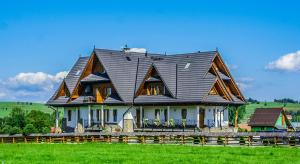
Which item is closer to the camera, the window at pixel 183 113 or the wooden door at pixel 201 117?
the wooden door at pixel 201 117

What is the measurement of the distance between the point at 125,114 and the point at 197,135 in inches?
527

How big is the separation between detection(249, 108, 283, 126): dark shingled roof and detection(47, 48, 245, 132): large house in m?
21.6

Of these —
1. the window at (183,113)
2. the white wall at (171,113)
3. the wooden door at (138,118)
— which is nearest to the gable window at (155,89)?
the white wall at (171,113)

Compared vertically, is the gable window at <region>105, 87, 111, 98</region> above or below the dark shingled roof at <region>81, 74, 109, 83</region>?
below

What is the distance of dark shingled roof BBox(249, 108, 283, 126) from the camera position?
83.1 meters

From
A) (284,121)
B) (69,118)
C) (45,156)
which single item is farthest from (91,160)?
(284,121)

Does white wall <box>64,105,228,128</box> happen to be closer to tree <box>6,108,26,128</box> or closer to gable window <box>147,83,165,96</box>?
gable window <box>147,83,165,96</box>

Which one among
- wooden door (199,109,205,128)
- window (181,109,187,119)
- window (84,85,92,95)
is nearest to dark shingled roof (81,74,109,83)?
window (84,85,92,95)

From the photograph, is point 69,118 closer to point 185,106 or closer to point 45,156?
point 185,106

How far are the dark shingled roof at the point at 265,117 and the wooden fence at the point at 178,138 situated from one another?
3217 cm

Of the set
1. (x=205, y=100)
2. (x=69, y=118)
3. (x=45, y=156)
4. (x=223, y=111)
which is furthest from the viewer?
(x=69, y=118)

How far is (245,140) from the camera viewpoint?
47.0m

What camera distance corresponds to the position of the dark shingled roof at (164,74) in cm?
5778

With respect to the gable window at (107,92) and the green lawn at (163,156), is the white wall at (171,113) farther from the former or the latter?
the green lawn at (163,156)
